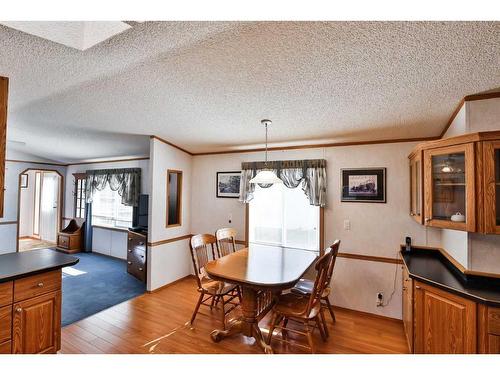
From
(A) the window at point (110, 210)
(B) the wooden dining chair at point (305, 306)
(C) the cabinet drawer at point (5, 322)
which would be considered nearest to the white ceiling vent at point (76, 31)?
(C) the cabinet drawer at point (5, 322)

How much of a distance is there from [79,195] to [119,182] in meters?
1.77

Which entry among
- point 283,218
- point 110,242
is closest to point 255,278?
point 283,218

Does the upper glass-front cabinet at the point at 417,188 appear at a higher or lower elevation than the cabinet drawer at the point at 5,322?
Result: higher

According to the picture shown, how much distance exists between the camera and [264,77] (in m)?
1.91

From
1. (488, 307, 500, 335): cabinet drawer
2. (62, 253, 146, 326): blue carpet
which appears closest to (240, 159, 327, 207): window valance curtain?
(488, 307, 500, 335): cabinet drawer

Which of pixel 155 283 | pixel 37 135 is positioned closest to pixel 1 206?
pixel 155 283

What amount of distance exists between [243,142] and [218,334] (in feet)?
8.07

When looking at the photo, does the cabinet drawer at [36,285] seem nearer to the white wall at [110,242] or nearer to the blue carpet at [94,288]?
the blue carpet at [94,288]

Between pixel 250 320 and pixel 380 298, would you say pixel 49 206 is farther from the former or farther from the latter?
pixel 380 298

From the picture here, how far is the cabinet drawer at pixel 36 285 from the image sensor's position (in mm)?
1771

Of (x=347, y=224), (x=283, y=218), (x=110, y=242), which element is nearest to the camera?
(x=347, y=224)

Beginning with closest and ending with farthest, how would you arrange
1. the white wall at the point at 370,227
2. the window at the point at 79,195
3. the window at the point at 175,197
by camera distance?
the white wall at the point at 370,227, the window at the point at 175,197, the window at the point at 79,195

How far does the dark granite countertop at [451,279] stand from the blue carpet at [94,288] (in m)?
3.52
